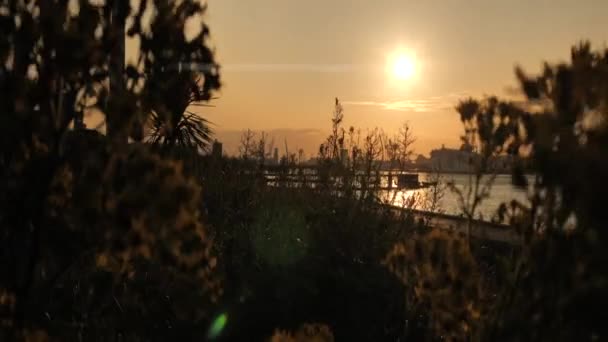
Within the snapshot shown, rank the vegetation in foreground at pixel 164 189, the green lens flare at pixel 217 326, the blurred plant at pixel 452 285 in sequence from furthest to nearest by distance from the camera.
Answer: the green lens flare at pixel 217 326, the blurred plant at pixel 452 285, the vegetation in foreground at pixel 164 189

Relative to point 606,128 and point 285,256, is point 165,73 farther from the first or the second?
point 285,256

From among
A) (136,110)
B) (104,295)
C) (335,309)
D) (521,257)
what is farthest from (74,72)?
(335,309)

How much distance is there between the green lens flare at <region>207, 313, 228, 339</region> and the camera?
540 cm

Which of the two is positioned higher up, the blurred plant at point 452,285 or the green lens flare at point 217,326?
the blurred plant at point 452,285

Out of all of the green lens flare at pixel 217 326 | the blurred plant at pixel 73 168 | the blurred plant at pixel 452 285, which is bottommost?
the green lens flare at pixel 217 326

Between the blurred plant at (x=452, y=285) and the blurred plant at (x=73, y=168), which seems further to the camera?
the blurred plant at (x=452, y=285)

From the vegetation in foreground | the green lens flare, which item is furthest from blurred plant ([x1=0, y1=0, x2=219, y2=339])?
the green lens flare

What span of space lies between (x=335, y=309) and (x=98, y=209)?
413cm

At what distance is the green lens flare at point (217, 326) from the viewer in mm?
5398

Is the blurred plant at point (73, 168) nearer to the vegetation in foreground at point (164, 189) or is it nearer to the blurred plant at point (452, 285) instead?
the vegetation in foreground at point (164, 189)

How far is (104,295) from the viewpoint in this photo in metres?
2.67

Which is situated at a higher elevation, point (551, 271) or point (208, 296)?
point (551, 271)

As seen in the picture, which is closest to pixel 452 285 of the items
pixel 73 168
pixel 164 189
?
pixel 164 189

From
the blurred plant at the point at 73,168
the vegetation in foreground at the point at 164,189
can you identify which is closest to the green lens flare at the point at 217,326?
the vegetation in foreground at the point at 164,189
